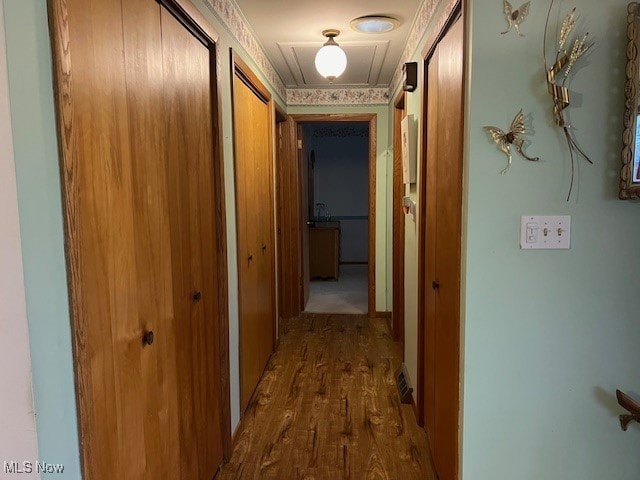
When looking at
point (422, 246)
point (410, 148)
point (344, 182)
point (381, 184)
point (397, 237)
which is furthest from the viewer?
point (344, 182)

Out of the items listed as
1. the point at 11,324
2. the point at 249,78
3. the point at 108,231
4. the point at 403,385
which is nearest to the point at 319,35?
the point at 249,78

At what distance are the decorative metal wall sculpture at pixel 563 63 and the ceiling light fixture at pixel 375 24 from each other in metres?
1.29

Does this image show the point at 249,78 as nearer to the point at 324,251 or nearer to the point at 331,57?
the point at 331,57

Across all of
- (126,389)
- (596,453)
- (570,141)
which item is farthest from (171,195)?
(596,453)

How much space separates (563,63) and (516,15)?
202mm

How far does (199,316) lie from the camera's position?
185 centimetres

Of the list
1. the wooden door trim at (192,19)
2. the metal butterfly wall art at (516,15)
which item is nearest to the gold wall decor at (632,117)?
the metal butterfly wall art at (516,15)

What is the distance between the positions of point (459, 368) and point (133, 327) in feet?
3.47

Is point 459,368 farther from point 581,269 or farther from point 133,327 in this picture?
point 133,327

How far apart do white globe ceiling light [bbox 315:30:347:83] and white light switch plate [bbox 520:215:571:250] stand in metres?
1.71

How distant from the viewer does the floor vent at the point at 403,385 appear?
9.11ft

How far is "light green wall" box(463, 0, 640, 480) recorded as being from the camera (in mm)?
1385

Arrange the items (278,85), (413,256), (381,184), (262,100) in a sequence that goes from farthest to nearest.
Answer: (381,184) < (278,85) < (262,100) < (413,256)

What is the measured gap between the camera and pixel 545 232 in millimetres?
1432
